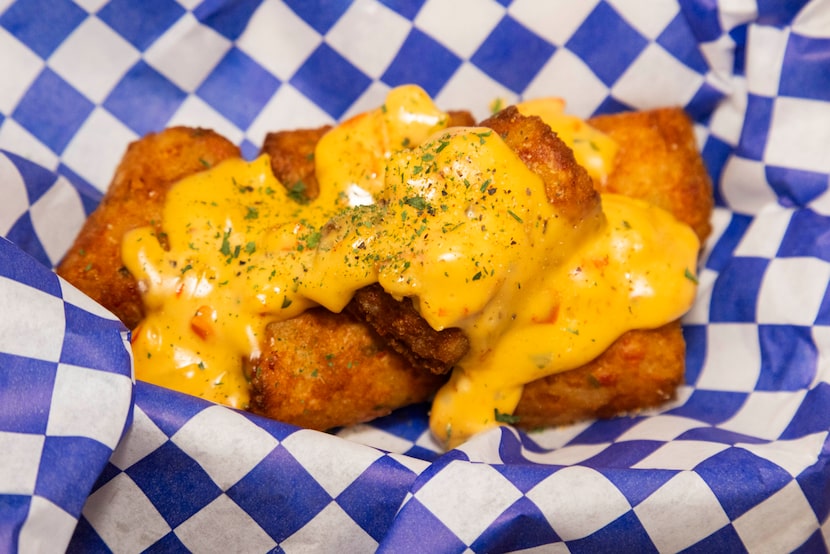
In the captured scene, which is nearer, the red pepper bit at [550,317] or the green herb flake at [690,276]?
the red pepper bit at [550,317]

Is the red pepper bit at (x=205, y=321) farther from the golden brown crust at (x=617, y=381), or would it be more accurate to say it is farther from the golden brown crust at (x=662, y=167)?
the golden brown crust at (x=662, y=167)

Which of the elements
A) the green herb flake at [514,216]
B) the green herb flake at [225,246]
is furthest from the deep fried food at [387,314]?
the green herb flake at [225,246]

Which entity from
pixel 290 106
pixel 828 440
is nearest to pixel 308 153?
pixel 290 106

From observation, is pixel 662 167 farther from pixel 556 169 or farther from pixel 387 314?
pixel 387 314

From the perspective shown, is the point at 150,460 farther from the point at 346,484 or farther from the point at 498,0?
the point at 498,0

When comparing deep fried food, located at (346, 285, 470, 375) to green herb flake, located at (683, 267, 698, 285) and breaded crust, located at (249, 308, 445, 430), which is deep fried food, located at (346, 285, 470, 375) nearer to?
breaded crust, located at (249, 308, 445, 430)

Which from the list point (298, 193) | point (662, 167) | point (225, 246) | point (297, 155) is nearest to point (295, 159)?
point (297, 155)
